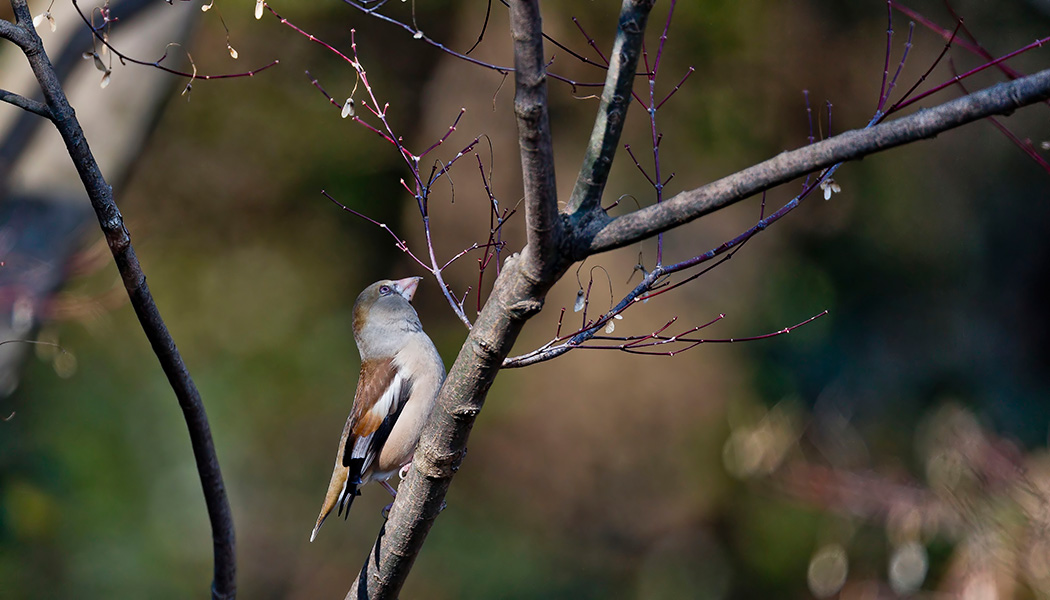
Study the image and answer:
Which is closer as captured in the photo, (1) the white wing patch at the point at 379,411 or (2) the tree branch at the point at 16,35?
(2) the tree branch at the point at 16,35

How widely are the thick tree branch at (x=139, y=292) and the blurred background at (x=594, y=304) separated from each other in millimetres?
4087

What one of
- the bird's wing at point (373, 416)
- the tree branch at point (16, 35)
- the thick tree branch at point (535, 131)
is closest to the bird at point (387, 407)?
the bird's wing at point (373, 416)

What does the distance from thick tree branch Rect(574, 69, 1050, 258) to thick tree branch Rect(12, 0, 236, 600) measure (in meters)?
1.00

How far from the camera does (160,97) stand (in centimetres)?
488

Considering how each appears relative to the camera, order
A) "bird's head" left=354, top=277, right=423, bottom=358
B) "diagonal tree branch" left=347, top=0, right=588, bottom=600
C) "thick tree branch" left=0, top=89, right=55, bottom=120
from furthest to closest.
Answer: "bird's head" left=354, top=277, right=423, bottom=358, "thick tree branch" left=0, top=89, right=55, bottom=120, "diagonal tree branch" left=347, top=0, right=588, bottom=600

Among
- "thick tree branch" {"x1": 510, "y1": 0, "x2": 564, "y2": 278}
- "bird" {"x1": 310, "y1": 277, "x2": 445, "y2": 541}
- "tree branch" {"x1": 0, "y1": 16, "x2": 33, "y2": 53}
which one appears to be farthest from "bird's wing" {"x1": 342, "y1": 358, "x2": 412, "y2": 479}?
"tree branch" {"x1": 0, "y1": 16, "x2": 33, "y2": 53}

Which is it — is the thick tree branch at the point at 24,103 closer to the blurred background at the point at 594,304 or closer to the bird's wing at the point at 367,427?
the bird's wing at the point at 367,427

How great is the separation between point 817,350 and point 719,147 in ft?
5.90

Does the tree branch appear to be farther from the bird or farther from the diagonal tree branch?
the bird

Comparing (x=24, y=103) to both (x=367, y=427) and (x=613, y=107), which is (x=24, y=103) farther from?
(x=367, y=427)

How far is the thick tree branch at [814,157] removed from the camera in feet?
4.10

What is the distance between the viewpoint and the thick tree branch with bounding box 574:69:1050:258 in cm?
125

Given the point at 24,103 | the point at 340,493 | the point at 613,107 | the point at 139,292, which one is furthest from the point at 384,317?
the point at 613,107

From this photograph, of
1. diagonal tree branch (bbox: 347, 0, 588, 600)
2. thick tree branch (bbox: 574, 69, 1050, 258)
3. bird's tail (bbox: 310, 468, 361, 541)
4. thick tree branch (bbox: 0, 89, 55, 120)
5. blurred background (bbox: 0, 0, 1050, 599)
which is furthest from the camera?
blurred background (bbox: 0, 0, 1050, 599)
